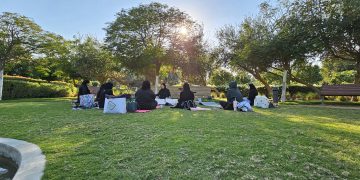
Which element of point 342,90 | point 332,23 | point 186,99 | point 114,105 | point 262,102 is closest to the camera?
point 114,105

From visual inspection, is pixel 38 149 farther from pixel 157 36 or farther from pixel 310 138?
pixel 157 36

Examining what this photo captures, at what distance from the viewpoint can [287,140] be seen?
4.96 metres

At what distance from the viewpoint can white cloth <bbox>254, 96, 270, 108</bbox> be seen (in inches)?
545

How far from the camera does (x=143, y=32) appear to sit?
2373 cm

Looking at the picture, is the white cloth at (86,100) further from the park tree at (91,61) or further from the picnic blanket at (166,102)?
the park tree at (91,61)

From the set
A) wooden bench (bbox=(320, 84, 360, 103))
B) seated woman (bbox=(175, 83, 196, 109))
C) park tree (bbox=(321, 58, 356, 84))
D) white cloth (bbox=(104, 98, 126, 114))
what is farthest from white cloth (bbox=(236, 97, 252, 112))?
park tree (bbox=(321, 58, 356, 84))

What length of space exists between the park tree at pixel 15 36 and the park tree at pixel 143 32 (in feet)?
19.6

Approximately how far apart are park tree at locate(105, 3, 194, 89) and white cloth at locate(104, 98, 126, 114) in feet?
40.8

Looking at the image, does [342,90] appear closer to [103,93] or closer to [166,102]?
[166,102]

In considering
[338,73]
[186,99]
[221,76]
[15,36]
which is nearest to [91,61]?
[15,36]

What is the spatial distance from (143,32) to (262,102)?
13197mm

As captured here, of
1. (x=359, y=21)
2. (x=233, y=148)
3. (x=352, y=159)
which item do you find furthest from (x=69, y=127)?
(x=359, y=21)

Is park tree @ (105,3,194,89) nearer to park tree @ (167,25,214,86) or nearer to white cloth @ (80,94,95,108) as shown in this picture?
park tree @ (167,25,214,86)

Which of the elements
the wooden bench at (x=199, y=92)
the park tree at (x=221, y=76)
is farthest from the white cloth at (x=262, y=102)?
the park tree at (x=221, y=76)
